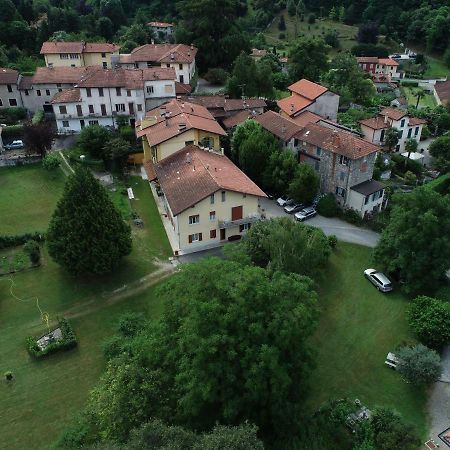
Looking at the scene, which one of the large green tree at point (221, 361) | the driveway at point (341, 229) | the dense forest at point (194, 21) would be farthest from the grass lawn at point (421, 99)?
the large green tree at point (221, 361)

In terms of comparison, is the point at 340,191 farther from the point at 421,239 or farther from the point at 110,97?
the point at 110,97

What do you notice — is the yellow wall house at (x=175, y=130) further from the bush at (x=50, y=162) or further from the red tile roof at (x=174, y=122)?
the bush at (x=50, y=162)

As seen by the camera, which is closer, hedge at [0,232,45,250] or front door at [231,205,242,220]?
hedge at [0,232,45,250]

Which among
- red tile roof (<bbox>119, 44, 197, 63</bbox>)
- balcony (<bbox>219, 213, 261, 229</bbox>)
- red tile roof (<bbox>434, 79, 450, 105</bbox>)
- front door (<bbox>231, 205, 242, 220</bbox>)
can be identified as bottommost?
red tile roof (<bbox>434, 79, 450, 105</bbox>)

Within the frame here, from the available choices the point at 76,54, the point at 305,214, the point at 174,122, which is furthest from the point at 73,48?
the point at 305,214

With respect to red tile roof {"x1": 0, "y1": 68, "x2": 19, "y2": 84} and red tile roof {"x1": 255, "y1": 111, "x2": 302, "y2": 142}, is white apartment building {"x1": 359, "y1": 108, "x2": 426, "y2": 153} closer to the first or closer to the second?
red tile roof {"x1": 255, "y1": 111, "x2": 302, "y2": 142}

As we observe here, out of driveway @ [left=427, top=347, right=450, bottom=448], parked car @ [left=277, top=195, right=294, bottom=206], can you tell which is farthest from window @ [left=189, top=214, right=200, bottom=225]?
driveway @ [left=427, top=347, right=450, bottom=448]

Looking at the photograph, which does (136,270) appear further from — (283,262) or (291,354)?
(291,354)
